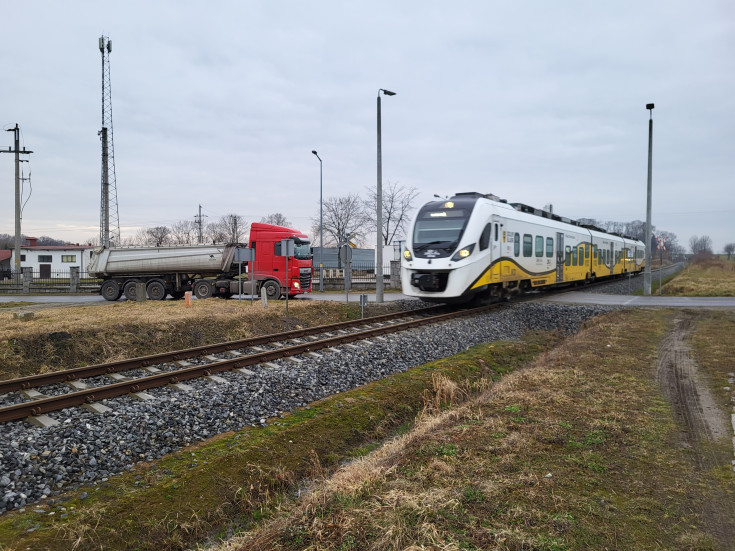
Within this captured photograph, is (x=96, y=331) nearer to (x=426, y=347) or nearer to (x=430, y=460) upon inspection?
(x=426, y=347)

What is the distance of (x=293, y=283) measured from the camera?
70.9 feet

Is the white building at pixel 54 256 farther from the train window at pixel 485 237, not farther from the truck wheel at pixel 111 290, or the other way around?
the train window at pixel 485 237

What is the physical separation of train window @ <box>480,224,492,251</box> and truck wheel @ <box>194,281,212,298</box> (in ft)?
40.8

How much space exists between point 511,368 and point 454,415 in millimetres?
5148

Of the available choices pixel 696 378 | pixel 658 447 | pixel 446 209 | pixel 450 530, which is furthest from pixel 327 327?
pixel 450 530

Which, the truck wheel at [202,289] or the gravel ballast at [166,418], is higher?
the truck wheel at [202,289]

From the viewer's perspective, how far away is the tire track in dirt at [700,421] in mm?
3729

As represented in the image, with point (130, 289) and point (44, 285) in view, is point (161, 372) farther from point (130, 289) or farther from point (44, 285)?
point (44, 285)

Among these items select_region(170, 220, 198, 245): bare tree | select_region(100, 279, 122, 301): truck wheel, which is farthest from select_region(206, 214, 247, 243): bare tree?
select_region(100, 279, 122, 301): truck wheel

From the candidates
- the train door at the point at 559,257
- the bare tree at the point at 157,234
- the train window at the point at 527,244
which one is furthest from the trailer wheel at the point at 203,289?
the bare tree at the point at 157,234

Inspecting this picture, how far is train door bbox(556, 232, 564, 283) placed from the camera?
22.2 meters

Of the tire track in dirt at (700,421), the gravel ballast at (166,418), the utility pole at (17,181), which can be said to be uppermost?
the utility pole at (17,181)

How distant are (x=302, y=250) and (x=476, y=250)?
9.32 m

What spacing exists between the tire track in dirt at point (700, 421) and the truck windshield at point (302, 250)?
47.3ft
